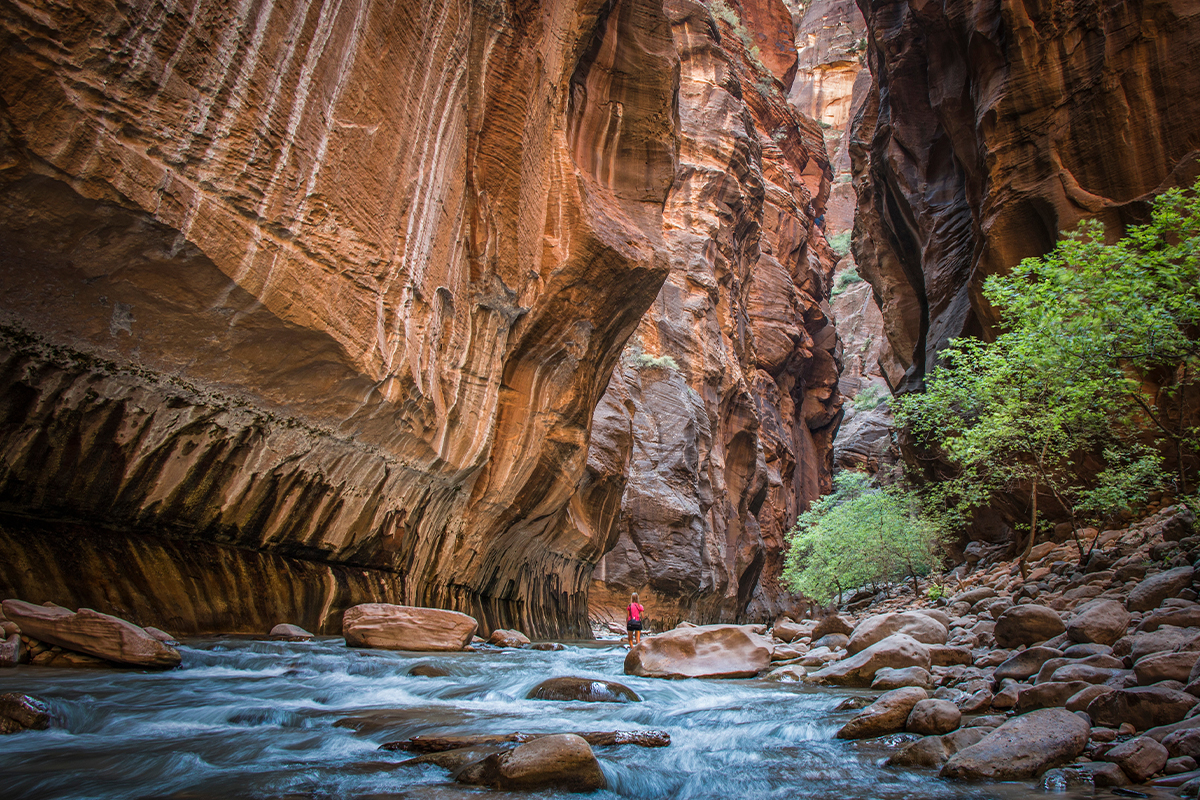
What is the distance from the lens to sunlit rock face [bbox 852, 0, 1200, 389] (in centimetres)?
1652

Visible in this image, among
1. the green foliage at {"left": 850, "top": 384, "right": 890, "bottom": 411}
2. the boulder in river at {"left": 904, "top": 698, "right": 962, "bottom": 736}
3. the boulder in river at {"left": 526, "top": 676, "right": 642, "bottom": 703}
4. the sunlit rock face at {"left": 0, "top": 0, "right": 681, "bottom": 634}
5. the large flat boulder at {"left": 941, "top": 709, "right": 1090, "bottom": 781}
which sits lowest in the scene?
the boulder in river at {"left": 526, "top": 676, "right": 642, "bottom": 703}

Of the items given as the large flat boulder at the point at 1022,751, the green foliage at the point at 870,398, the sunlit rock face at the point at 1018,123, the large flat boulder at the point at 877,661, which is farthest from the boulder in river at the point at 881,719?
the green foliage at the point at 870,398

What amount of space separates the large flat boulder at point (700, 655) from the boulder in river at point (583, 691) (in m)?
2.15

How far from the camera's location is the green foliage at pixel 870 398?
184 ft

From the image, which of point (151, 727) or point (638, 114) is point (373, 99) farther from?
point (638, 114)

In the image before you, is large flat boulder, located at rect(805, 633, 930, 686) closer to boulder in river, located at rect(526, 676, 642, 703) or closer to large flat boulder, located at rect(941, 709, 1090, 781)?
boulder in river, located at rect(526, 676, 642, 703)

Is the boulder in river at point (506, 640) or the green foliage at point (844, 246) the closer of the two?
the boulder in river at point (506, 640)

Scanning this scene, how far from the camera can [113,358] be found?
256 inches

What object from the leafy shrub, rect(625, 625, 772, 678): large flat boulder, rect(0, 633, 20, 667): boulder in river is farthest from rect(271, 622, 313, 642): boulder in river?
the leafy shrub

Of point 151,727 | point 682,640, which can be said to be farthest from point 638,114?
point 151,727

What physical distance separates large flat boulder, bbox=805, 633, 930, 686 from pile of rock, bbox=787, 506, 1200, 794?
0.01 metres

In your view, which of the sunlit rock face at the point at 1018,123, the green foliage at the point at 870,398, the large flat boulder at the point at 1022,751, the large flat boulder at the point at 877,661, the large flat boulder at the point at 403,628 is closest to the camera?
the large flat boulder at the point at 1022,751

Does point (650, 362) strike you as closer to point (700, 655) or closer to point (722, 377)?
point (722, 377)

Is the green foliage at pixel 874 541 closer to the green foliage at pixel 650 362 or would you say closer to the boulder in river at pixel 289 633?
the green foliage at pixel 650 362
